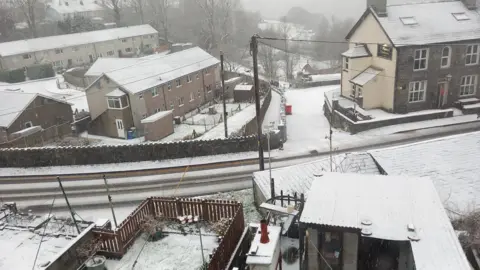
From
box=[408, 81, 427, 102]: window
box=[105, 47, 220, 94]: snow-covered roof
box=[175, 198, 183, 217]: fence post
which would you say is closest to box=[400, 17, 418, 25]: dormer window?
box=[408, 81, 427, 102]: window

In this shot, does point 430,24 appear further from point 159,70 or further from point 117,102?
point 117,102

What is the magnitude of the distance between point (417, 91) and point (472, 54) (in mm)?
6011

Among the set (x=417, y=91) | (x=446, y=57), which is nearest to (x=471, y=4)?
(x=446, y=57)

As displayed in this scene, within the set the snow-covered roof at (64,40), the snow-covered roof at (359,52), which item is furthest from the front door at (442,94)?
the snow-covered roof at (64,40)

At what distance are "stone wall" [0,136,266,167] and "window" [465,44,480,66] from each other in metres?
21.3

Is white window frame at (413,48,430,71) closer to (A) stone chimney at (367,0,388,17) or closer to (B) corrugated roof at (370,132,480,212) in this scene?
(A) stone chimney at (367,0,388,17)

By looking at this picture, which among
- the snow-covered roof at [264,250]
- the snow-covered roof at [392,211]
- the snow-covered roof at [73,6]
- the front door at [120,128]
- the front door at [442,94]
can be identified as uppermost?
the snow-covered roof at [73,6]

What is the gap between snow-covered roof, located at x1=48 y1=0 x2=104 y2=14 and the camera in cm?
9906

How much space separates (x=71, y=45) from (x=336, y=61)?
59363mm

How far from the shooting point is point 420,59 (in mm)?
35625

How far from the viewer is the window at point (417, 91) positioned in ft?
119

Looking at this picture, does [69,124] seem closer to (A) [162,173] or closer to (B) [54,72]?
(A) [162,173]

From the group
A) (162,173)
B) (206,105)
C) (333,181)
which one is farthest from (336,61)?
(333,181)

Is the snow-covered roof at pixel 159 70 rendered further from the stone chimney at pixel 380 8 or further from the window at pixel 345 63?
the stone chimney at pixel 380 8
